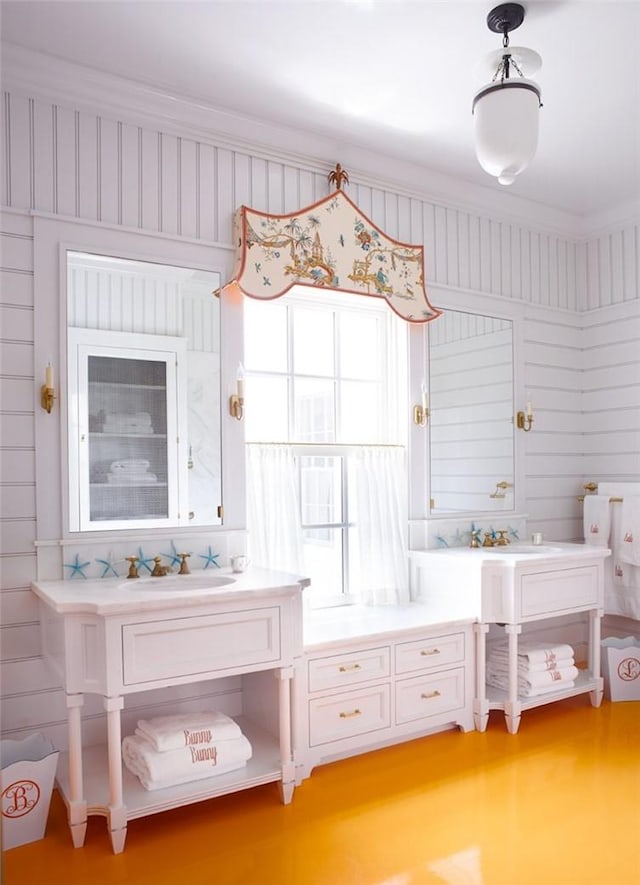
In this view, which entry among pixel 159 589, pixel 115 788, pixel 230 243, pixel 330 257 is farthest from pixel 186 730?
pixel 330 257

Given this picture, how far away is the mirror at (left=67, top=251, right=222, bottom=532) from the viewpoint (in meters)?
2.77

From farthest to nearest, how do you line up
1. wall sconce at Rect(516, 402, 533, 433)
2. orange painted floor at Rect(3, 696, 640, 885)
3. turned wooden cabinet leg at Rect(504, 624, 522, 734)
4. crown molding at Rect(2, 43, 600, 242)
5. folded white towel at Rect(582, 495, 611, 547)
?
wall sconce at Rect(516, 402, 533, 433) → folded white towel at Rect(582, 495, 611, 547) → turned wooden cabinet leg at Rect(504, 624, 522, 734) → crown molding at Rect(2, 43, 600, 242) → orange painted floor at Rect(3, 696, 640, 885)

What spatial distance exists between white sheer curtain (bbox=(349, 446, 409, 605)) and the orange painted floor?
2.59 feet

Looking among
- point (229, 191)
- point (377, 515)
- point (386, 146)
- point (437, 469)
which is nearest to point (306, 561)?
point (377, 515)

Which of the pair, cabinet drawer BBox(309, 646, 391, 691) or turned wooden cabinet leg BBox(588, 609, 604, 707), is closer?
cabinet drawer BBox(309, 646, 391, 691)

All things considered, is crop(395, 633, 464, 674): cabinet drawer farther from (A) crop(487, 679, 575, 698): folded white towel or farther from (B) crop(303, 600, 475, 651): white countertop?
(A) crop(487, 679, 575, 698): folded white towel

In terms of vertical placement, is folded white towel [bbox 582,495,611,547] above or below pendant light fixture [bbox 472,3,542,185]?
below

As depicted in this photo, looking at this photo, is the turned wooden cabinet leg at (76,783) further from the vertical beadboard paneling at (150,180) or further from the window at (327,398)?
the vertical beadboard paneling at (150,180)

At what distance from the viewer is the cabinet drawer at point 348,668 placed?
9.17 feet

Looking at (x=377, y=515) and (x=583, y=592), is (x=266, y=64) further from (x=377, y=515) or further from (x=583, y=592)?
(x=583, y=592)

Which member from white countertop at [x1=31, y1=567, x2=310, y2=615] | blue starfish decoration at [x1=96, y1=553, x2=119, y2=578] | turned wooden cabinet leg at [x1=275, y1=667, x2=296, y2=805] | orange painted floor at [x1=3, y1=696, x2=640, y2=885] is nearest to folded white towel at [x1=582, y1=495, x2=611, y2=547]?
orange painted floor at [x1=3, y1=696, x2=640, y2=885]

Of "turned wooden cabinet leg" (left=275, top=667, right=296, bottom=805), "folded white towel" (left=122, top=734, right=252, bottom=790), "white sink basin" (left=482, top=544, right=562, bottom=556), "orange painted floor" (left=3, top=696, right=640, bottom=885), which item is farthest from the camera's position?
"white sink basin" (left=482, top=544, right=562, bottom=556)

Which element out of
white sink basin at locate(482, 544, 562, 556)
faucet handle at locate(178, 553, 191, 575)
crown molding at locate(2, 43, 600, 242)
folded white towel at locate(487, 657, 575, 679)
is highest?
crown molding at locate(2, 43, 600, 242)

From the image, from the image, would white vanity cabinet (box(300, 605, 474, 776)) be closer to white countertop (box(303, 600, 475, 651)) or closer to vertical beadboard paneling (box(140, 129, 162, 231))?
white countertop (box(303, 600, 475, 651))
